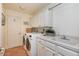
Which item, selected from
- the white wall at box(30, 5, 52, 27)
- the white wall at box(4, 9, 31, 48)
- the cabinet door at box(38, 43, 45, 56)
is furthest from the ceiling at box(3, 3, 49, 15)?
the cabinet door at box(38, 43, 45, 56)

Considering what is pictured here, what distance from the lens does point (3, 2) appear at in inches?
55.7

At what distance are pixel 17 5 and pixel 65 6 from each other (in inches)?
30.1

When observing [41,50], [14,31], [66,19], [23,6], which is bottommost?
[41,50]

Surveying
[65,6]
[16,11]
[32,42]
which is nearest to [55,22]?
[65,6]

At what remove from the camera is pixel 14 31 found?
5.40ft

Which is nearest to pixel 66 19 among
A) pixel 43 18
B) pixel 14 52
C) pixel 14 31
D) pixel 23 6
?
pixel 43 18

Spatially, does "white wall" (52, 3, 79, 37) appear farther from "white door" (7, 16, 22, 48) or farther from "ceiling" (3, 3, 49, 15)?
"white door" (7, 16, 22, 48)

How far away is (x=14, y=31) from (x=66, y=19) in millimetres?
869

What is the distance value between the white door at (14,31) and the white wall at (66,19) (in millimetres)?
696

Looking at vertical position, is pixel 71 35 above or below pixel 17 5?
below

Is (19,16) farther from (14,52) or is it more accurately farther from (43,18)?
(43,18)

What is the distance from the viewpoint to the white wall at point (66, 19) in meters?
1.45

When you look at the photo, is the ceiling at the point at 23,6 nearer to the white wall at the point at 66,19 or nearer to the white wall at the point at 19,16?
the white wall at the point at 19,16

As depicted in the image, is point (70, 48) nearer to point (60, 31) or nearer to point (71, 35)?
point (71, 35)
